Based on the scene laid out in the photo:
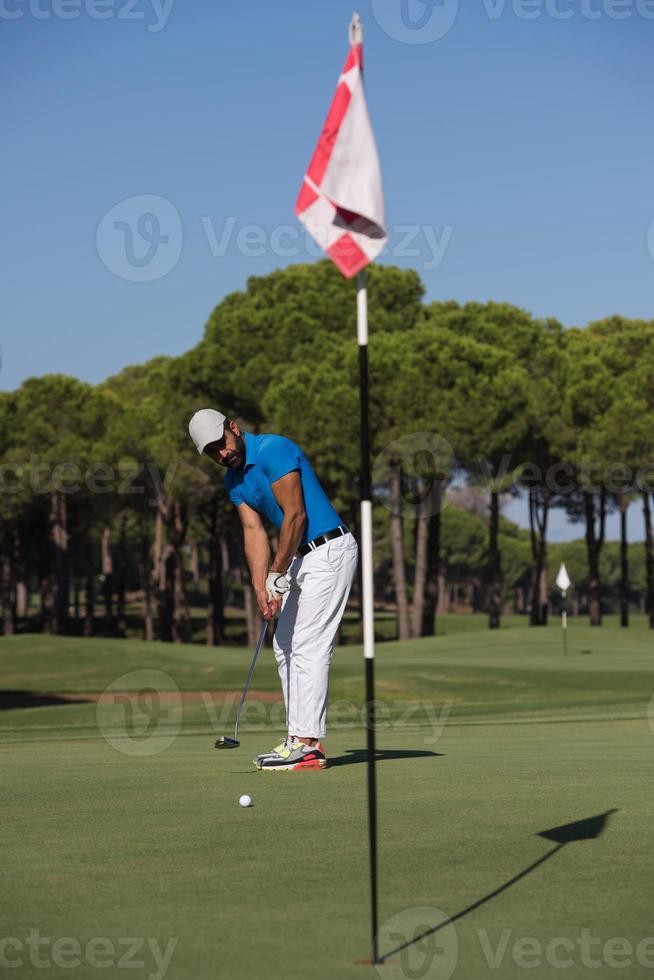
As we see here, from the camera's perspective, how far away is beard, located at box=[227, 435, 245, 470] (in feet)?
29.2

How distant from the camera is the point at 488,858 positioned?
5668 millimetres

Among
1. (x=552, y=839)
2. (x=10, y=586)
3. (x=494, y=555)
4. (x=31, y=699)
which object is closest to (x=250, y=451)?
(x=552, y=839)

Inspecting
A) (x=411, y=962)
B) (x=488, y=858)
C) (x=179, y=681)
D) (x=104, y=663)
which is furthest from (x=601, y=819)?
(x=104, y=663)

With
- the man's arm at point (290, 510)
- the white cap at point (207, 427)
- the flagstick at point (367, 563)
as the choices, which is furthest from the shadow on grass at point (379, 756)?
the flagstick at point (367, 563)

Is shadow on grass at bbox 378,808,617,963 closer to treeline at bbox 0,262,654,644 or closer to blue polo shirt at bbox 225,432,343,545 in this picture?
blue polo shirt at bbox 225,432,343,545

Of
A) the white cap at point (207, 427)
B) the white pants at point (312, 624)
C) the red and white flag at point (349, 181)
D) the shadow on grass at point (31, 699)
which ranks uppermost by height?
the red and white flag at point (349, 181)

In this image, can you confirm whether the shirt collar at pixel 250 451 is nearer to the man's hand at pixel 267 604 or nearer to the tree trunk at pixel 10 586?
the man's hand at pixel 267 604

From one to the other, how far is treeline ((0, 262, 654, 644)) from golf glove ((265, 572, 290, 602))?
136ft

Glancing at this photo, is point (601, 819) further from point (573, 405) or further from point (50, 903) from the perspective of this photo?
point (573, 405)

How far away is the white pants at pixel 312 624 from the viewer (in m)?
8.91

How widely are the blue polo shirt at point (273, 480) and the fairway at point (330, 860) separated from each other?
167cm

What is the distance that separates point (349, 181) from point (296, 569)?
413 centimetres

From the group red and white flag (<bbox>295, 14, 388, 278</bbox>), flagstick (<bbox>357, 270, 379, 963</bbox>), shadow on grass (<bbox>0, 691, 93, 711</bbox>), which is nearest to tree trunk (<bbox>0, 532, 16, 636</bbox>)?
shadow on grass (<bbox>0, 691, 93, 711</bbox>)

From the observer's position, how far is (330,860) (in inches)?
222
